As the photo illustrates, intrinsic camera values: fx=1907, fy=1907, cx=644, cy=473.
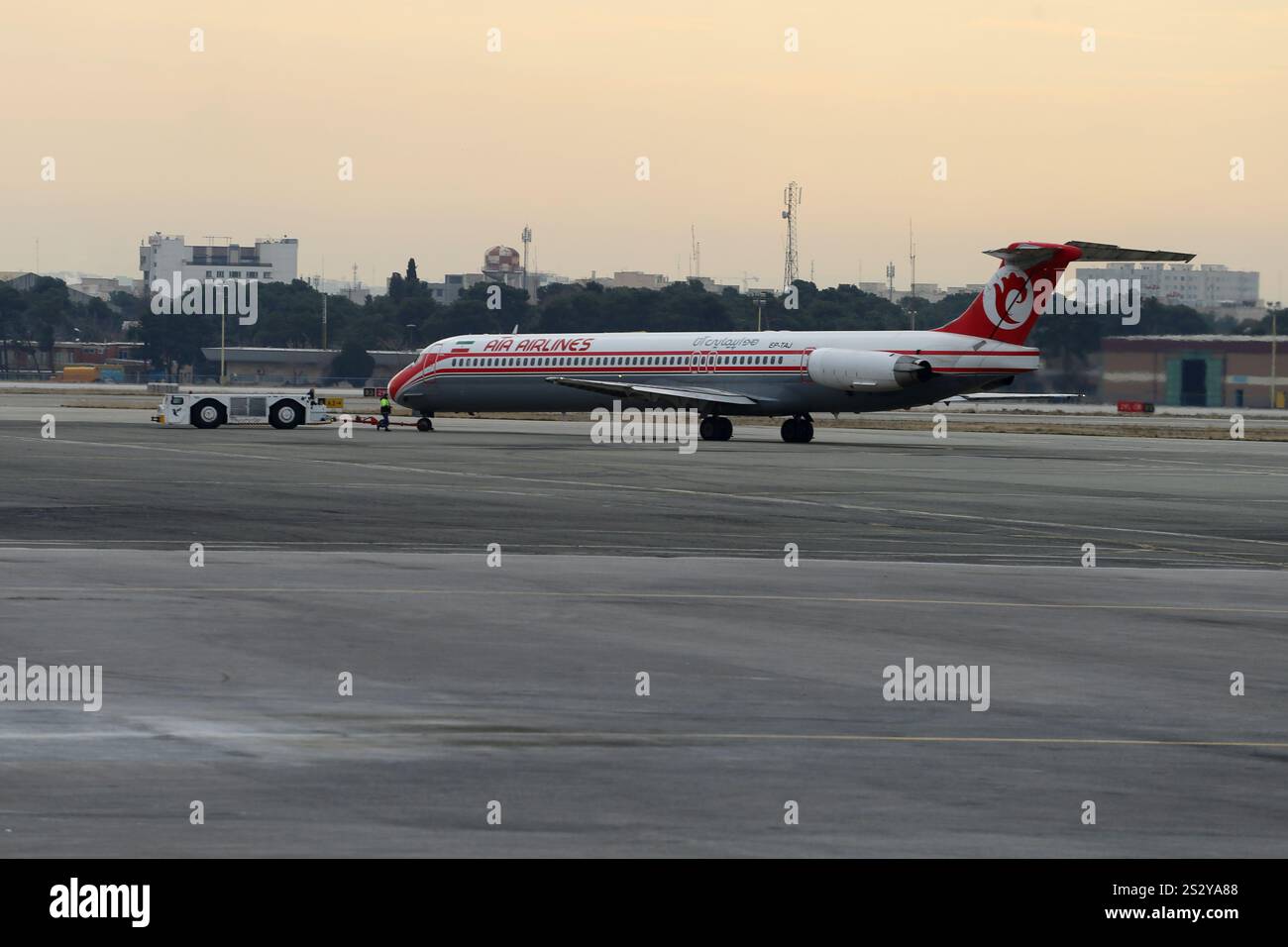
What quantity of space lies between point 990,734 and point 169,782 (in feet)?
18.9

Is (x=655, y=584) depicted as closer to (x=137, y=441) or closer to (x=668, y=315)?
(x=137, y=441)

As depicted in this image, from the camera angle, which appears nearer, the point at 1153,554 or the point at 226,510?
the point at 1153,554

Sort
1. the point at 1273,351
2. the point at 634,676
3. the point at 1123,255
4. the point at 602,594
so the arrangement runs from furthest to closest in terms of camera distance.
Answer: the point at 1273,351 < the point at 1123,255 < the point at 602,594 < the point at 634,676

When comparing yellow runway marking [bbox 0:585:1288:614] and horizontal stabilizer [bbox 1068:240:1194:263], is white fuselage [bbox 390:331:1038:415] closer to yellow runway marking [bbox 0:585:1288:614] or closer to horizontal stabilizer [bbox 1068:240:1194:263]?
horizontal stabilizer [bbox 1068:240:1194:263]

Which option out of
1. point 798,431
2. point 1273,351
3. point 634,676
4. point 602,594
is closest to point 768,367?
point 798,431

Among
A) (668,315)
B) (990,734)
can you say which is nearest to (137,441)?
(990,734)

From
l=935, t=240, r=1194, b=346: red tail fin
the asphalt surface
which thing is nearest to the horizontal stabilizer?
l=935, t=240, r=1194, b=346: red tail fin

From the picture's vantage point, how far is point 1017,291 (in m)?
63.5

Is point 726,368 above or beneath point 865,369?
above

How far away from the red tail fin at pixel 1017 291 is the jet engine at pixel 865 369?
101 inches

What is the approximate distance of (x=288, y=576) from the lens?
76.4ft

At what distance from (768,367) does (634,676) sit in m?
53.8

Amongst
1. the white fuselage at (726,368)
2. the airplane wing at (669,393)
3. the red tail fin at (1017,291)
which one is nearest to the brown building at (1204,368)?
the white fuselage at (726,368)

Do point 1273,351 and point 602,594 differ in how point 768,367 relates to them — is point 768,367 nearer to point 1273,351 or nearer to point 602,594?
point 602,594
